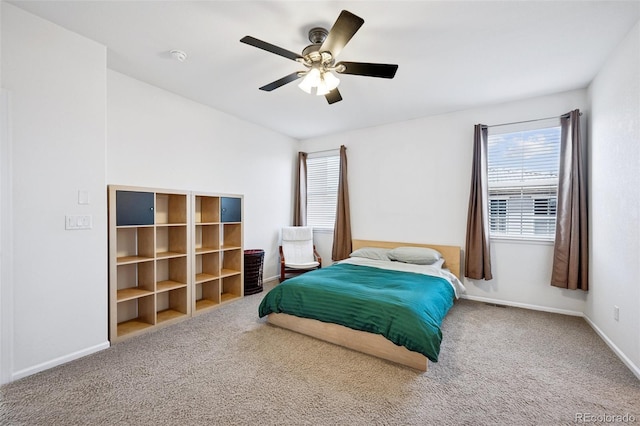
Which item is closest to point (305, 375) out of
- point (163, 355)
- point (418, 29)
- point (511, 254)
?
Answer: point (163, 355)

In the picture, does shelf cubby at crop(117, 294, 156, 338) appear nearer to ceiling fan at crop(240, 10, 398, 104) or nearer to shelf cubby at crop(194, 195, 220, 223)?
shelf cubby at crop(194, 195, 220, 223)

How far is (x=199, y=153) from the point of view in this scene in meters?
3.82

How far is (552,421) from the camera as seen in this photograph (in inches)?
66.2

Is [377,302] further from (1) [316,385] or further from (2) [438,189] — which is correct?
(2) [438,189]

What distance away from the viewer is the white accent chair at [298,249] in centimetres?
470

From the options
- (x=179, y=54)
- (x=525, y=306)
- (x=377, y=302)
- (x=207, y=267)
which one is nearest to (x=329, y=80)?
(x=179, y=54)

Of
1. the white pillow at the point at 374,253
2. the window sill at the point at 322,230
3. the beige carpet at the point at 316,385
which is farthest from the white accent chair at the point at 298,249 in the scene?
the beige carpet at the point at 316,385

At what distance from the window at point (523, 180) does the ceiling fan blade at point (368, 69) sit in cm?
239

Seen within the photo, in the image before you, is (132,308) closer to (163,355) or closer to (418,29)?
(163,355)

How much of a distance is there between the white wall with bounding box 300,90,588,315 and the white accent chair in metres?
0.37

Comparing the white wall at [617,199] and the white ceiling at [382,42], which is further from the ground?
the white ceiling at [382,42]

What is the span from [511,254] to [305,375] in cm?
312

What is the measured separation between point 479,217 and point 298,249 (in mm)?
2841

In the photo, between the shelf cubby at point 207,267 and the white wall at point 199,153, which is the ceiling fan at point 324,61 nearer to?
the white wall at point 199,153
